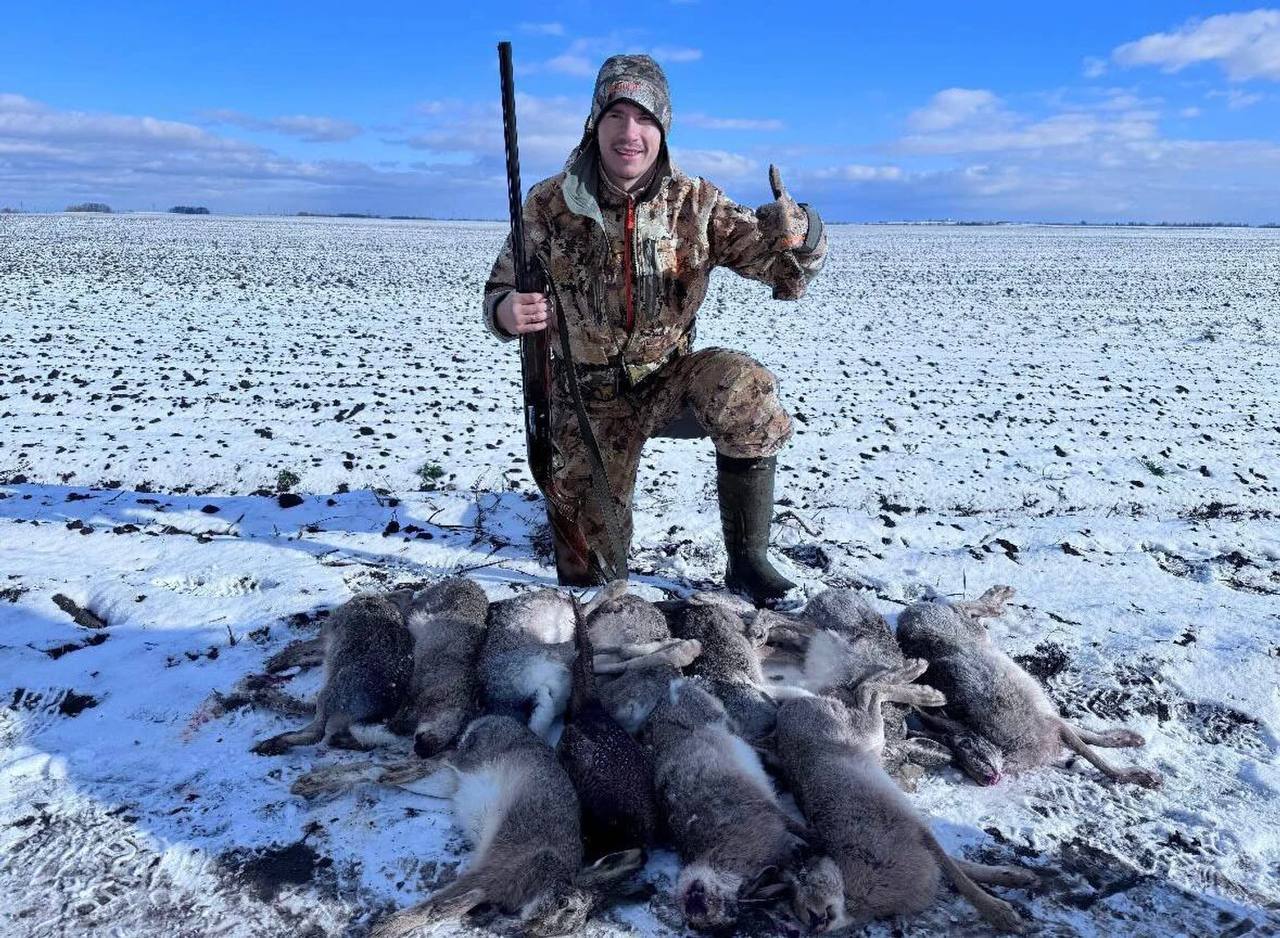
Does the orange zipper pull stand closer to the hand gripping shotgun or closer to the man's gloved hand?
the hand gripping shotgun

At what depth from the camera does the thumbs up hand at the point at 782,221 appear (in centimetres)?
432

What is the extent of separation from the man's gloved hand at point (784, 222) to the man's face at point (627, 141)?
62 centimetres

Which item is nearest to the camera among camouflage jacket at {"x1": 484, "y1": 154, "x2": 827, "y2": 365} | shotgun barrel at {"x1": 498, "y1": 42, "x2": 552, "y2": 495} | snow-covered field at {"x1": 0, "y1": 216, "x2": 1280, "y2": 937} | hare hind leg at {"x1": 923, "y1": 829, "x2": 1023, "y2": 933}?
hare hind leg at {"x1": 923, "y1": 829, "x2": 1023, "y2": 933}

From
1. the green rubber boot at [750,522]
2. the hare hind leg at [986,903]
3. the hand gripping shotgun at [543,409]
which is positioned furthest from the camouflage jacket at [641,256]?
the hare hind leg at [986,903]

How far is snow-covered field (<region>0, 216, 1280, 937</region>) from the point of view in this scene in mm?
2590

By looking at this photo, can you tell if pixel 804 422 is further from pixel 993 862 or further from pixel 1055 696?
pixel 993 862

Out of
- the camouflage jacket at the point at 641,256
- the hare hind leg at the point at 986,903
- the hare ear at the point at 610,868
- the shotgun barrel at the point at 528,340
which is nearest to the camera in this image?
the hare hind leg at the point at 986,903

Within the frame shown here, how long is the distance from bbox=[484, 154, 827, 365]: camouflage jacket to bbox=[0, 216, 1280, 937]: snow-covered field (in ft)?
4.36

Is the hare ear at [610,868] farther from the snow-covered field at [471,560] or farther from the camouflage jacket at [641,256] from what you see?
the camouflage jacket at [641,256]

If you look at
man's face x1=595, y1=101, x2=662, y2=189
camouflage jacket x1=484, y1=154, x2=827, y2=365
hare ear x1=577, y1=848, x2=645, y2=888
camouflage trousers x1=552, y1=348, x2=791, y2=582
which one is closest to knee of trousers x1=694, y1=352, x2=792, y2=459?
camouflage trousers x1=552, y1=348, x2=791, y2=582

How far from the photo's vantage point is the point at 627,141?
4.22 metres

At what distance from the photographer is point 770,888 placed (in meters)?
2.41

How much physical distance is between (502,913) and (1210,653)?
3.19 m

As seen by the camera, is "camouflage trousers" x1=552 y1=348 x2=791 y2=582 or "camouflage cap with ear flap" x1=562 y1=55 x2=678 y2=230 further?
"camouflage trousers" x1=552 y1=348 x2=791 y2=582
